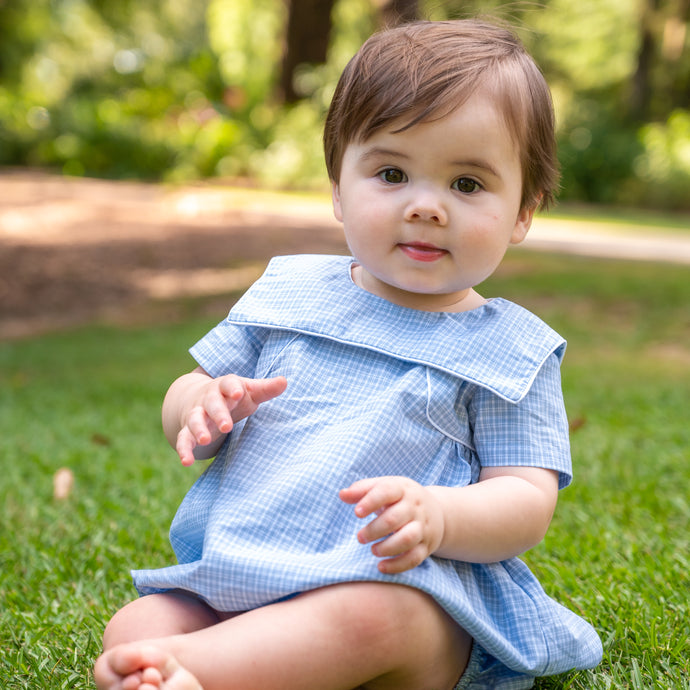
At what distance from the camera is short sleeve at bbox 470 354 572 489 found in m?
1.62

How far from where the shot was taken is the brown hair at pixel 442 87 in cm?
158

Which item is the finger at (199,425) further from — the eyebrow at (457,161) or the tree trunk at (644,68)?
the tree trunk at (644,68)

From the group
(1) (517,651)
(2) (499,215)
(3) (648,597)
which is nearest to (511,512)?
(1) (517,651)

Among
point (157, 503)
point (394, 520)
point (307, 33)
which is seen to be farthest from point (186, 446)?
point (307, 33)

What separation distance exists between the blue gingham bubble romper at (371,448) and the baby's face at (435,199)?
107 millimetres

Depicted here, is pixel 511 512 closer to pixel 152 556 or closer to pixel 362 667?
pixel 362 667

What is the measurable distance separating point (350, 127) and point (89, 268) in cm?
946

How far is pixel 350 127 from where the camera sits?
1.69 meters

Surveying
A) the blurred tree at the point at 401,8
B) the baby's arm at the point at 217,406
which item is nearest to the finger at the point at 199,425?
the baby's arm at the point at 217,406

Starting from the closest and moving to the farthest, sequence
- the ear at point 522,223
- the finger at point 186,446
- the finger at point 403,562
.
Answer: the finger at point 403,562 < the finger at point 186,446 < the ear at point 522,223

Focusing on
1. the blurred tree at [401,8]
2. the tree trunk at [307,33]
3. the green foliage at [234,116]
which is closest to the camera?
the blurred tree at [401,8]

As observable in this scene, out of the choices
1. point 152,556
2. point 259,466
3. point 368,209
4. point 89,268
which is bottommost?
point 89,268

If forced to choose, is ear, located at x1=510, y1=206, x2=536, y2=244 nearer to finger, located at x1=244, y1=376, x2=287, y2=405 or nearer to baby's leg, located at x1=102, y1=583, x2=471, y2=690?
finger, located at x1=244, y1=376, x2=287, y2=405

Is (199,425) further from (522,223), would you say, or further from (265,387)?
(522,223)
